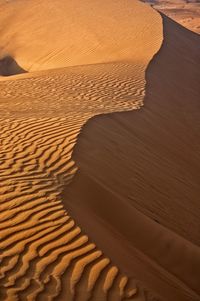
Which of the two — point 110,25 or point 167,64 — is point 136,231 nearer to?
point 167,64

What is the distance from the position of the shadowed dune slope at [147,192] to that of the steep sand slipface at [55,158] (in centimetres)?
24

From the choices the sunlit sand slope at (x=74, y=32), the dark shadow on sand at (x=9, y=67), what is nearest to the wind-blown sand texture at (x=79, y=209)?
the sunlit sand slope at (x=74, y=32)

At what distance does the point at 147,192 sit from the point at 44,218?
2234 millimetres

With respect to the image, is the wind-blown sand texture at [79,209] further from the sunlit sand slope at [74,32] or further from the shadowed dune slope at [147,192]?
the sunlit sand slope at [74,32]

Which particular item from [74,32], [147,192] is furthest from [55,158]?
[74,32]

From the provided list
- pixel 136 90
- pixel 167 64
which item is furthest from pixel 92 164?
pixel 167 64

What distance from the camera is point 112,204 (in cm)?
537

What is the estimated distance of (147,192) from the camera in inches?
254

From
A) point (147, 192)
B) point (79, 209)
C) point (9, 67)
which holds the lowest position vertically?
point (9, 67)

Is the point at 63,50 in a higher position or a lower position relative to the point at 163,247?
lower

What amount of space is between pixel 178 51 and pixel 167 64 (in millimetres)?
3119

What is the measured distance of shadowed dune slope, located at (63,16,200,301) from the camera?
4.58 meters

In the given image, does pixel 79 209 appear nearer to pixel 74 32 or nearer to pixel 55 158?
pixel 55 158

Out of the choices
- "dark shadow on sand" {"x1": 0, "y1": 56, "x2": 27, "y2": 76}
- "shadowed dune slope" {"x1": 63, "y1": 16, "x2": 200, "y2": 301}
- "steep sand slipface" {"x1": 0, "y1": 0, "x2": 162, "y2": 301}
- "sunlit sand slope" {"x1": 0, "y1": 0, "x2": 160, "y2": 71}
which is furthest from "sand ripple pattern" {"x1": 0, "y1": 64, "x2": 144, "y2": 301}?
"dark shadow on sand" {"x1": 0, "y1": 56, "x2": 27, "y2": 76}
